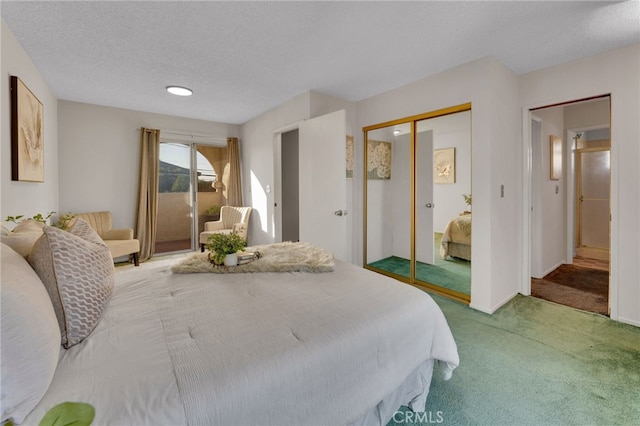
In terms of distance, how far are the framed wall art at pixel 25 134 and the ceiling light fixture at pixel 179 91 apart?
128 centimetres

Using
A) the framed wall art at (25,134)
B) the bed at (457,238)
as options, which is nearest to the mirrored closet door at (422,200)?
the bed at (457,238)

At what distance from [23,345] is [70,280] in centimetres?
36

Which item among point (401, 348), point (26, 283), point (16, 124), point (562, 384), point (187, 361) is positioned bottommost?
point (562, 384)

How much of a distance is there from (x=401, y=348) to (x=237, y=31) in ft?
8.31

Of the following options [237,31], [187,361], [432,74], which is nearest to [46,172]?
[237,31]

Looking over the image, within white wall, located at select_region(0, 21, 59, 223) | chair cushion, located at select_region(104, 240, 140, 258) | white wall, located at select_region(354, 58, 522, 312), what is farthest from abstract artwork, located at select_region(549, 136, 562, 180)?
chair cushion, located at select_region(104, 240, 140, 258)

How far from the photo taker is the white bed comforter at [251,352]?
33.9 inches

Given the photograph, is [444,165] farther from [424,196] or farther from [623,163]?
[623,163]

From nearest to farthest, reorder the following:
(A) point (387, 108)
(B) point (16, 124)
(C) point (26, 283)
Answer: (C) point (26, 283), (B) point (16, 124), (A) point (387, 108)

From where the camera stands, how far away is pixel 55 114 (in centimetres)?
391

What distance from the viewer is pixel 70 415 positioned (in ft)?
2.52

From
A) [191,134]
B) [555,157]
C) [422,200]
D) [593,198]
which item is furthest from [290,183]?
[593,198]

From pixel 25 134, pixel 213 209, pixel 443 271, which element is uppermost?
pixel 25 134

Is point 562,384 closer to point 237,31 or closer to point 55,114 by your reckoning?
point 237,31
